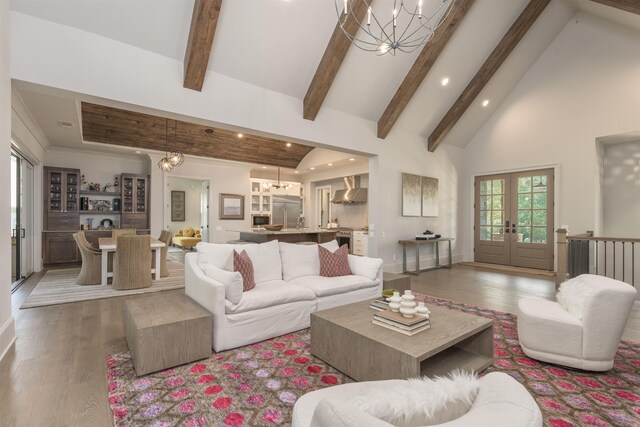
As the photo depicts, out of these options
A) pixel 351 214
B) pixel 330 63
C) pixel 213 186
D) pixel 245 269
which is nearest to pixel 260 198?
pixel 213 186

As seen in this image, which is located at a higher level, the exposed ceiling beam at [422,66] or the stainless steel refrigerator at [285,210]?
the exposed ceiling beam at [422,66]

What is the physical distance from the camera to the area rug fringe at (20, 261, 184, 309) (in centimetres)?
429

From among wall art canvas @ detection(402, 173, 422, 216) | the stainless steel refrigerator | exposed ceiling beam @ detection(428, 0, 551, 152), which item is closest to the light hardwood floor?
wall art canvas @ detection(402, 173, 422, 216)

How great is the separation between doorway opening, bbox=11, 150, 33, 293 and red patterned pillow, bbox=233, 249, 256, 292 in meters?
4.16

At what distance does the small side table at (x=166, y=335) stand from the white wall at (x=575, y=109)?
23.1 feet

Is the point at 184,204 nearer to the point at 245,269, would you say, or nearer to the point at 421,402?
the point at 245,269

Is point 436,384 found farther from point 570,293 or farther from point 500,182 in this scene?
point 500,182

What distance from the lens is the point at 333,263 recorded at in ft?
12.8

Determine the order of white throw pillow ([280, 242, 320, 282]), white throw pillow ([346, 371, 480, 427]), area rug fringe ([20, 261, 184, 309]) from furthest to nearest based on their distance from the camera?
1. area rug fringe ([20, 261, 184, 309])
2. white throw pillow ([280, 242, 320, 282])
3. white throw pillow ([346, 371, 480, 427])

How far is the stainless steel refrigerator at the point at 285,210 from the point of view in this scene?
412 inches

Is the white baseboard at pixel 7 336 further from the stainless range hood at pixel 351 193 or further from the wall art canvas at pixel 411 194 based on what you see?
the stainless range hood at pixel 351 193

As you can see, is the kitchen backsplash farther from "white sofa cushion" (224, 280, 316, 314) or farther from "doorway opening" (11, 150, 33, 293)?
"doorway opening" (11, 150, 33, 293)

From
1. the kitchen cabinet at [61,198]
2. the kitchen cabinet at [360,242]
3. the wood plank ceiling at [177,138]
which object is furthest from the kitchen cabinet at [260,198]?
the kitchen cabinet at [61,198]

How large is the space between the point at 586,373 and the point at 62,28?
5.67 meters
